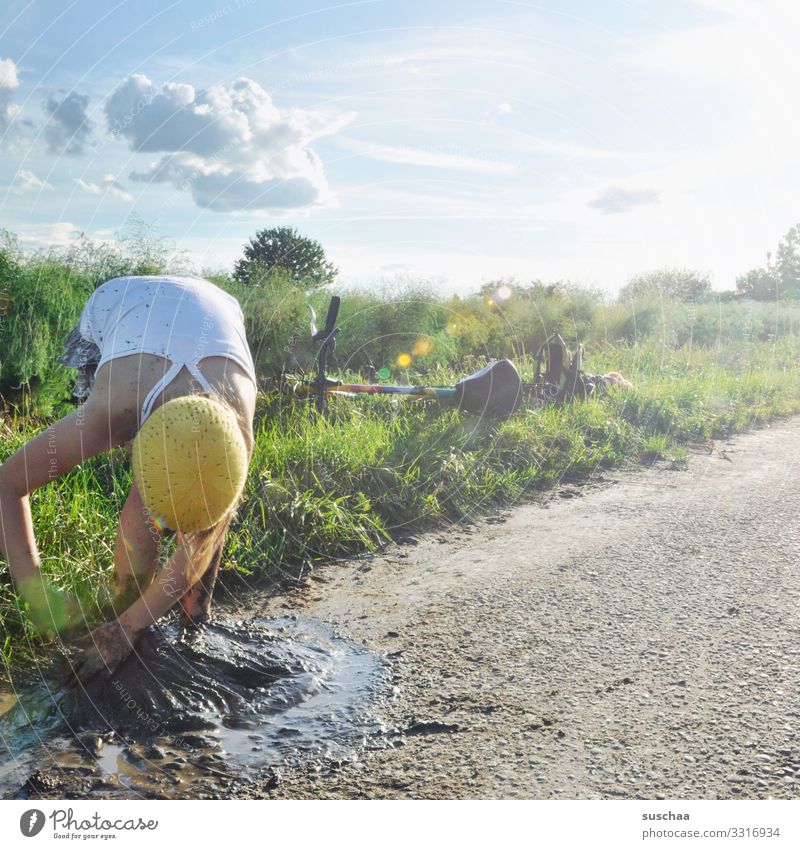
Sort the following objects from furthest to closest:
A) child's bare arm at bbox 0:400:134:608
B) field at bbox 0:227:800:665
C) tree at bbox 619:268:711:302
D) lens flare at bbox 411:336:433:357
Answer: tree at bbox 619:268:711:302
lens flare at bbox 411:336:433:357
field at bbox 0:227:800:665
child's bare arm at bbox 0:400:134:608

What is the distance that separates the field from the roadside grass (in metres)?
0.01

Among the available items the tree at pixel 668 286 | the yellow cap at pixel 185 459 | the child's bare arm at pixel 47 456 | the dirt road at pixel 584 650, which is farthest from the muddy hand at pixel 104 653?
the tree at pixel 668 286

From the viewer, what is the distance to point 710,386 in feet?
30.3

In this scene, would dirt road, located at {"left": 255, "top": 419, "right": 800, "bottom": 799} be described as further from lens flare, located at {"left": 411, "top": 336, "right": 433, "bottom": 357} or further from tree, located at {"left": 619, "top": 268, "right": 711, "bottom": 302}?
tree, located at {"left": 619, "top": 268, "right": 711, "bottom": 302}

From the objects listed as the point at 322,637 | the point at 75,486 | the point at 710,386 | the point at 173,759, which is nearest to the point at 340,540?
the point at 322,637

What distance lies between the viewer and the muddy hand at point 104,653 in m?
2.63

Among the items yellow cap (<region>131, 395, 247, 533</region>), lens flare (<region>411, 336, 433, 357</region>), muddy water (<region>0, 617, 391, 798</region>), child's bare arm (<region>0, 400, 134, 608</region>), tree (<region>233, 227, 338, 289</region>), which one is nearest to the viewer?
yellow cap (<region>131, 395, 247, 533</region>)

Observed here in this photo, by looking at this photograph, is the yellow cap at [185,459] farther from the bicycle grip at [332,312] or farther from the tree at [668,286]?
the tree at [668,286]

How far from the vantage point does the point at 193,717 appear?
2.56 metres

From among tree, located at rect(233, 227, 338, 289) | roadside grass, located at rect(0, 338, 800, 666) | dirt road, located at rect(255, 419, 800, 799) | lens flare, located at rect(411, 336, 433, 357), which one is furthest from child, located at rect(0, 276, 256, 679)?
lens flare, located at rect(411, 336, 433, 357)

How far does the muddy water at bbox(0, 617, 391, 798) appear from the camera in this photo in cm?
227

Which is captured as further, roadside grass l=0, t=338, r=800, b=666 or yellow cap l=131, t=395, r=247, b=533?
roadside grass l=0, t=338, r=800, b=666

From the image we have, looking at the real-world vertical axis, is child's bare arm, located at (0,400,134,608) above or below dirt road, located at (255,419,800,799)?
above
